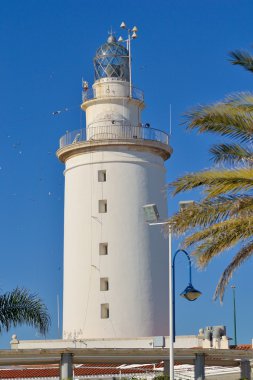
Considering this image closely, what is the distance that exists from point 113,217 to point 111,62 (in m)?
7.75

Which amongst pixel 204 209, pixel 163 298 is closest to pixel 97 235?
pixel 163 298

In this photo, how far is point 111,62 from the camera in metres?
44.0

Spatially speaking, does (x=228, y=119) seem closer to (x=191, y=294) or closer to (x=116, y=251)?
(x=191, y=294)

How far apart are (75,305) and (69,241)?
3.08 metres

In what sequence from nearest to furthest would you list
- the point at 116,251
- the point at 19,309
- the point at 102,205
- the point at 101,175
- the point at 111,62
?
the point at 19,309 → the point at 116,251 → the point at 102,205 → the point at 101,175 → the point at 111,62

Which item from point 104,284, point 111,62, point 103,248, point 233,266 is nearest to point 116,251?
point 103,248

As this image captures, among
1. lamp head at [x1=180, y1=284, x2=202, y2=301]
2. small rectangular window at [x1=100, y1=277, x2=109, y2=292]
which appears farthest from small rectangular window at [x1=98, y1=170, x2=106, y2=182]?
lamp head at [x1=180, y1=284, x2=202, y2=301]

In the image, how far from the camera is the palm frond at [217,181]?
18.7m

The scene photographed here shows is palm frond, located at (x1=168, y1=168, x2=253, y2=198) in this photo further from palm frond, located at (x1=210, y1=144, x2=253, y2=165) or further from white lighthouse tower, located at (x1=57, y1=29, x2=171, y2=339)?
white lighthouse tower, located at (x1=57, y1=29, x2=171, y2=339)

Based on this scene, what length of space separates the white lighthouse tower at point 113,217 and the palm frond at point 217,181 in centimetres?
2196

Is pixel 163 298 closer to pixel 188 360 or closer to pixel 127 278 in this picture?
pixel 127 278

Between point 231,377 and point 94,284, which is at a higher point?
point 94,284

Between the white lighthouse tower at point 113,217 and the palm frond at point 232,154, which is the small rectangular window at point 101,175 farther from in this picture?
the palm frond at point 232,154

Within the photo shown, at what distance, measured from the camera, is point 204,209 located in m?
19.2
